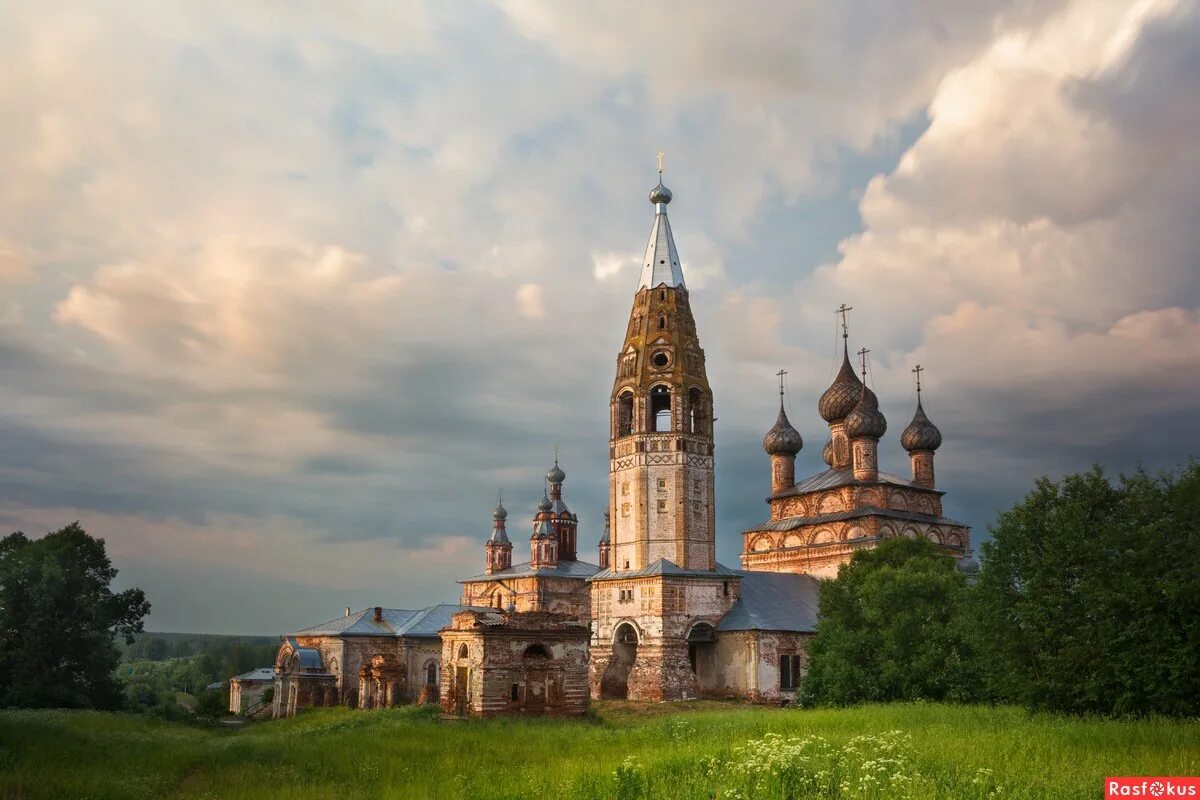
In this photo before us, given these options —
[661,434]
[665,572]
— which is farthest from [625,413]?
[665,572]

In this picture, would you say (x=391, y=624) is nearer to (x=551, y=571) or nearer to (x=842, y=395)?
(x=551, y=571)

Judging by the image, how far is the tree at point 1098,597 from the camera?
746 inches

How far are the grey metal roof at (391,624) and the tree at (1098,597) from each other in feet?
98.0

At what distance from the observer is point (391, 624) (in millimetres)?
48406

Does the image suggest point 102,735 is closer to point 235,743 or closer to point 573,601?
point 235,743

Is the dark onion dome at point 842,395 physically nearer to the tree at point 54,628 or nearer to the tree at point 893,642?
the tree at point 893,642

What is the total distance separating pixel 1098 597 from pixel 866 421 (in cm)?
3070

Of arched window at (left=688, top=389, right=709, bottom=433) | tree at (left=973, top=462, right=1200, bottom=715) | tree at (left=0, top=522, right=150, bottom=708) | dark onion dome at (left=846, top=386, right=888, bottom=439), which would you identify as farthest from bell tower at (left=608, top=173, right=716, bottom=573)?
tree at (left=0, top=522, right=150, bottom=708)

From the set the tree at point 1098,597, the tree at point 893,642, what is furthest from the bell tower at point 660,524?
the tree at point 1098,597

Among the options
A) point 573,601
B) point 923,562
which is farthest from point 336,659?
point 923,562

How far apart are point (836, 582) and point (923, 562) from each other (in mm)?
2967

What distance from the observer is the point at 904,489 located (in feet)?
167

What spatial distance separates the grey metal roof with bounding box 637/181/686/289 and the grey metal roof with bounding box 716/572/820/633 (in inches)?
525

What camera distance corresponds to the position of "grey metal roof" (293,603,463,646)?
152ft
